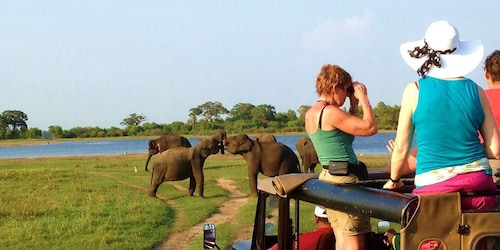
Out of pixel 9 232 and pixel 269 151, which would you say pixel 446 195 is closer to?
pixel 9 232

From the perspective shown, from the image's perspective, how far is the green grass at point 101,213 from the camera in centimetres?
1064

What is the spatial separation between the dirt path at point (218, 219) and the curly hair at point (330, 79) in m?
6.80

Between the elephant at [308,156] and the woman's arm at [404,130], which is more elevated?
the woman's arm at [404,130]

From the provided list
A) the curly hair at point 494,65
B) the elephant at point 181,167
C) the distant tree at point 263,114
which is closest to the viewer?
the curly hair at point 494,65

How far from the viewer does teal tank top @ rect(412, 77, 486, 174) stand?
112 inches

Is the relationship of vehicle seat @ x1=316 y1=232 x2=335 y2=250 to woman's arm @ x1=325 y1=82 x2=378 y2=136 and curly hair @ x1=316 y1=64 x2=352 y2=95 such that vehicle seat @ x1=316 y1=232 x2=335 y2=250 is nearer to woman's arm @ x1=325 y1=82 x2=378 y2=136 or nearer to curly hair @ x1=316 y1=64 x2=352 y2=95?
woman's arm @ x1=325 y1=82 x2=378 y2=136

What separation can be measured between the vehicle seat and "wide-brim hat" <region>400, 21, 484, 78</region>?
3.95 ft

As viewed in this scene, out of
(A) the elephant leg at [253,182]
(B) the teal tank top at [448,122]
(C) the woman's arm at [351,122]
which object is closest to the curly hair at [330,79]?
(C) the woman's arm at [351,122]

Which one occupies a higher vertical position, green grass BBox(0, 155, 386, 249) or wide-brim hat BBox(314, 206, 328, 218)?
wide-brim hat BBox(314, 206, 328, 218)

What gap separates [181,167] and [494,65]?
14.5 metres

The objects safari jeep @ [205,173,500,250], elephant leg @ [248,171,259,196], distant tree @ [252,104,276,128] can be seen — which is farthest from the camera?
distant tree @ [252,104,276,128]

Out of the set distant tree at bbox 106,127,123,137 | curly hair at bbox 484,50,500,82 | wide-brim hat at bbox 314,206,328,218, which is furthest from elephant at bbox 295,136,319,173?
distant tree at bbox 106,127,123,137

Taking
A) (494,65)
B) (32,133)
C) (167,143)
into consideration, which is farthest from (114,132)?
(494,65)

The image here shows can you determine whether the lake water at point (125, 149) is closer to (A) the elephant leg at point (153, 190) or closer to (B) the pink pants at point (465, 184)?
(A) the elephant leg at point (153, 190)
